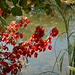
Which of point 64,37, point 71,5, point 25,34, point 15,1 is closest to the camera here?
point 15,1

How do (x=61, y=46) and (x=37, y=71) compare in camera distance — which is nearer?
(x=37, y=71)

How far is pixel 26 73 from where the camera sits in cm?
336

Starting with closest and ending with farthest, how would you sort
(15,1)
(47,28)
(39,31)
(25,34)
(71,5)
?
(15,1), (39,31), (25,34), (47,28), (71,5)

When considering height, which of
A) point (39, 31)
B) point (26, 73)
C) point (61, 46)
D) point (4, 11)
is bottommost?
point (26, 73)

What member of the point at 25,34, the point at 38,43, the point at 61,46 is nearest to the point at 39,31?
the point at 38,43

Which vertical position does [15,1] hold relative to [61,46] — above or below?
above

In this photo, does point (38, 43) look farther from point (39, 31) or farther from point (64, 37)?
point (64, 37)

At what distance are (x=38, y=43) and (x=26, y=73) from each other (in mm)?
1285

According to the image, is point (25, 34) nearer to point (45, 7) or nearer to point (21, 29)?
point (21, 29)

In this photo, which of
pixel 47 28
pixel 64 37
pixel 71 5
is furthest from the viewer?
pixel 71 5

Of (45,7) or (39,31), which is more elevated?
(45,7)

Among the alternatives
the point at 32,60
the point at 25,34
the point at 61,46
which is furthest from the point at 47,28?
the point at 32,60

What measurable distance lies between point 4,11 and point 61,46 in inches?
122

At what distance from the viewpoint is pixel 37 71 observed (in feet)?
11.1
